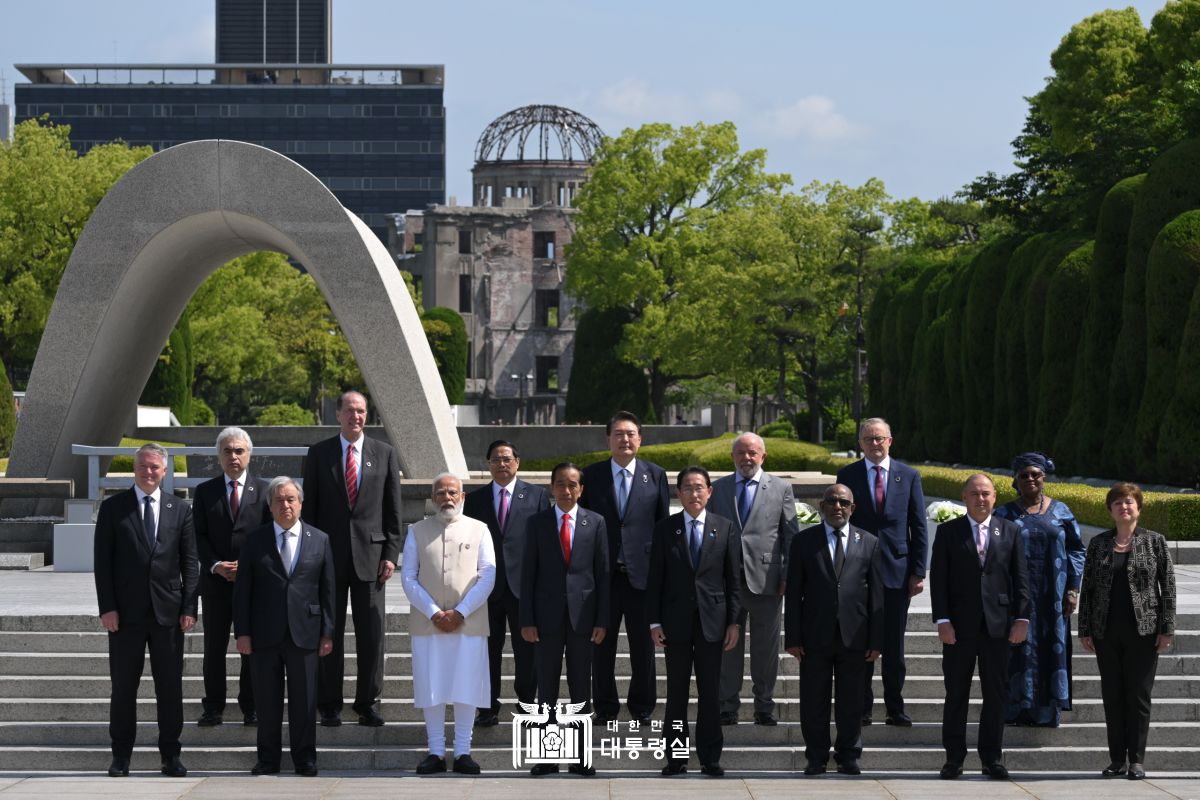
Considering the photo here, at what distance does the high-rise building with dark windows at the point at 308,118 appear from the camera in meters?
111

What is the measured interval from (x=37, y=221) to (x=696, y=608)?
33.8 metres

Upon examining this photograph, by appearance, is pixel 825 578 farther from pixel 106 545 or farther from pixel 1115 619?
pixel 106 545

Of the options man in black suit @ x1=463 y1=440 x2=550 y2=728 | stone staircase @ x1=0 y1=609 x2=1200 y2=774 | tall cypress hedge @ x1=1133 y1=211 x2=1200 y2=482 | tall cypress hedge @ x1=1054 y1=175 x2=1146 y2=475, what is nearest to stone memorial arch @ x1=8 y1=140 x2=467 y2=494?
stone staircase @ x1=0 y1=609 x2=1200 y2=774

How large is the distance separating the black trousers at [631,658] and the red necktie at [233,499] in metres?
2.25

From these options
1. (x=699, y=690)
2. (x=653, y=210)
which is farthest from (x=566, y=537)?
(x=653, y=210)

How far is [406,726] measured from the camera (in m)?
9.25

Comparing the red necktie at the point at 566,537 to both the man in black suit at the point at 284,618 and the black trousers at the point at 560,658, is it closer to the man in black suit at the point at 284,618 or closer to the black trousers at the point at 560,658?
the black trousers at the point at 560,658

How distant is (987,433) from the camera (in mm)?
30172

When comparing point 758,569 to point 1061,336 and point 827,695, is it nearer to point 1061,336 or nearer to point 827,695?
point 827,695

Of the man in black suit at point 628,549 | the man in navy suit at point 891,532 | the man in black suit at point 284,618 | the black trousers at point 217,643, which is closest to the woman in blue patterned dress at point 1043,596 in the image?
the man in navy suit at point 891,532

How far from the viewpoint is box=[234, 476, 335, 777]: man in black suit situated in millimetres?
8531

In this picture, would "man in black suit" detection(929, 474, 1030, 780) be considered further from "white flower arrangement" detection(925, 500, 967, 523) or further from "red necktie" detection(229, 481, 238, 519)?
"red necktie" detection(229, 481, 238, 519)

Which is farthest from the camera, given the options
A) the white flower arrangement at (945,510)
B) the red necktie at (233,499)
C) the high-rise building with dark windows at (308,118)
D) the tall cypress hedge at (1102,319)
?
the high-rise building with dark windows at (308,118)

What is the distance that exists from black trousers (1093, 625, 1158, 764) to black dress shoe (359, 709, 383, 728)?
418 centimetres
